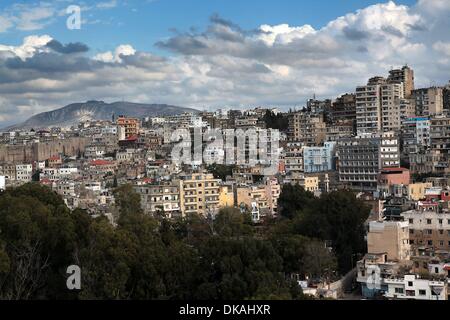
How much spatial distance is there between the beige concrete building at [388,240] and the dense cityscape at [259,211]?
2 centimetres

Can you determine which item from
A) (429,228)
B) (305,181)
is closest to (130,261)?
(429,228)

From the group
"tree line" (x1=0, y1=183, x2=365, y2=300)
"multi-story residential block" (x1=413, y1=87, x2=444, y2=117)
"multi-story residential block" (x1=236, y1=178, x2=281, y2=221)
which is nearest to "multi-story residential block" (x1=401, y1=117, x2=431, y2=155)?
"multi-story residential block" (x1=413, y1=87, x2=444, y2=117)

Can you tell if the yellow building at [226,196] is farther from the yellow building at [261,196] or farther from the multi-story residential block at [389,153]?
the multi-story residential block at [389,153]

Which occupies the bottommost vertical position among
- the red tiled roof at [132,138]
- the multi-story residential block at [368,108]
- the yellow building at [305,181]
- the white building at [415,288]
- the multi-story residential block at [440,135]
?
the white building at [415,288]

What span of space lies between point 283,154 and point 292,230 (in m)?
10.4

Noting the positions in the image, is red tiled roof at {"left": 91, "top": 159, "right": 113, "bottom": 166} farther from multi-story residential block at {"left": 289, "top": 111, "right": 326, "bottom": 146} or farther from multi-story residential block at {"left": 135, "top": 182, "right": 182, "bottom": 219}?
multi-story residential block at {"left": 135, "top": 182, "right": 182, "bottom": 219}

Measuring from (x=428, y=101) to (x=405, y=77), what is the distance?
5.58ft

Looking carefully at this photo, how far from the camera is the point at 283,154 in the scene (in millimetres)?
20953

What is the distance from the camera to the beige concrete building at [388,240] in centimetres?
→ 922

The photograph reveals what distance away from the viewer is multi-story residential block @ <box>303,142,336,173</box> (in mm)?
19484

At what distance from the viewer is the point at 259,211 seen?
14.9 metres

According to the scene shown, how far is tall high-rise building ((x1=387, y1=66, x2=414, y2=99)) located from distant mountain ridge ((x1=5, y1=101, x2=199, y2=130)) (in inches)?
508

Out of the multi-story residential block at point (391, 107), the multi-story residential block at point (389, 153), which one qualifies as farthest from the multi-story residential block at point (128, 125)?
the multi-story residential block at point (389, 153)
